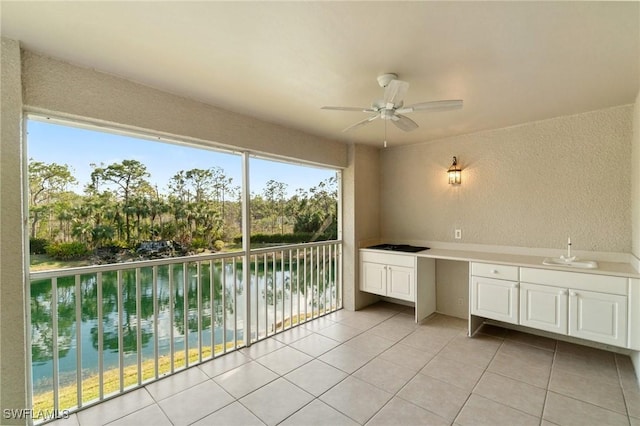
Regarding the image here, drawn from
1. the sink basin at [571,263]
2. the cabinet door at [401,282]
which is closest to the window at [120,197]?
the cabinet door at [401,282]

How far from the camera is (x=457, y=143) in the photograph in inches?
154

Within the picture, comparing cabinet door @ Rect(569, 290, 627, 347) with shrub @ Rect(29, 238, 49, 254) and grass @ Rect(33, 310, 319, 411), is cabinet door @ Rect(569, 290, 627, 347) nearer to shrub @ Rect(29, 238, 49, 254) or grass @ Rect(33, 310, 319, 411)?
grass @ Rect(33, 310, 319, 411)

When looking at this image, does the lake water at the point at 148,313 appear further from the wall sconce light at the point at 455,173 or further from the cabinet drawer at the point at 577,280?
the cabinet drawer at the point at 577,280

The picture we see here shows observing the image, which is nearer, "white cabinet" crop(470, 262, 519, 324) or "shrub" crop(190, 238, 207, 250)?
"shrub" crop(190, 238, 207, 250)

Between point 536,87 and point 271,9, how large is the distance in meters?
2.27

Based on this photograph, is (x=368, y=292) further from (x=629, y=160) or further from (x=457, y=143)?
(x=629, y=160)

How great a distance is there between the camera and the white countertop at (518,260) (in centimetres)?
248

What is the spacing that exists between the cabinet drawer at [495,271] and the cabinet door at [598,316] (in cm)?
47

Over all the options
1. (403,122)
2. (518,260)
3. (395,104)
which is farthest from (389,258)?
(395,104)

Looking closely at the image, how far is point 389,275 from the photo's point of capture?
3.94m

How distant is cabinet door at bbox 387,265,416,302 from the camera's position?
12.2ft

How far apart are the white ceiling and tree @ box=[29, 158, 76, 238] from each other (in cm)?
77

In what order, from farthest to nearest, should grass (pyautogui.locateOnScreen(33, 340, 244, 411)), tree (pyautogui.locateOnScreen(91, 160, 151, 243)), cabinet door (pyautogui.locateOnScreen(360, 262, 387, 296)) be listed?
cabinet door (pyautogui.locateOnScreen(360, 262, 387, 296)) → tree (pyautogui.locateOnScreen(91, 160, 151, 243)) → grass (pyautogui.locateOnScreen(33, 340, 244, 411))

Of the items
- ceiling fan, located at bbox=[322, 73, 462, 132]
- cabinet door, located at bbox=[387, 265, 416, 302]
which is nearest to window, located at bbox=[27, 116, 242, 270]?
ceiling fan, located at bbox=[322, 73, 462, 132]
